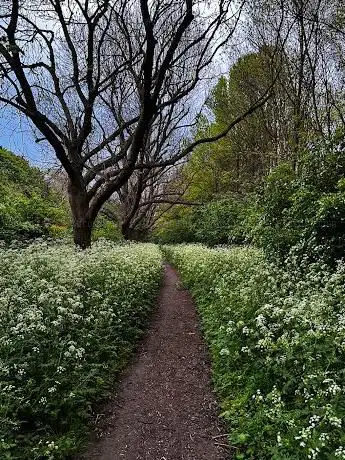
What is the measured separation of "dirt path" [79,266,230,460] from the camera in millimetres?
3961

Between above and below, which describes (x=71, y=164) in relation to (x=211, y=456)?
above

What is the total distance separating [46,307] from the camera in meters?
5.63

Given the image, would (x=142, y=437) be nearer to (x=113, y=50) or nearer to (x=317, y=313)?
(x=317, y=313)

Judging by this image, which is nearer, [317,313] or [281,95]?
[317,313]

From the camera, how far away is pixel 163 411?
479cm

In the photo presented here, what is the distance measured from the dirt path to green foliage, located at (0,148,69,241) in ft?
28.5

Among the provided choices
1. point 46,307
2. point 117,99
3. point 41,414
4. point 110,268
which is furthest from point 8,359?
point 117,99

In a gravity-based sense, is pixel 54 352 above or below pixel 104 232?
below

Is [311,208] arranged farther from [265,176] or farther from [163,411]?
[265,176]

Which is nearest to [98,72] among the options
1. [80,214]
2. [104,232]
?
[80,214]

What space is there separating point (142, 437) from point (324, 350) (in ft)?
7.02

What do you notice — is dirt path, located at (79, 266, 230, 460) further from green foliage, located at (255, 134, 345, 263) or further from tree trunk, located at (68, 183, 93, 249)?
tree trunk, located at (68, 183, 93, 249)

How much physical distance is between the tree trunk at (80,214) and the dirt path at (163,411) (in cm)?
652

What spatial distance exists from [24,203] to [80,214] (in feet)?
14.0
